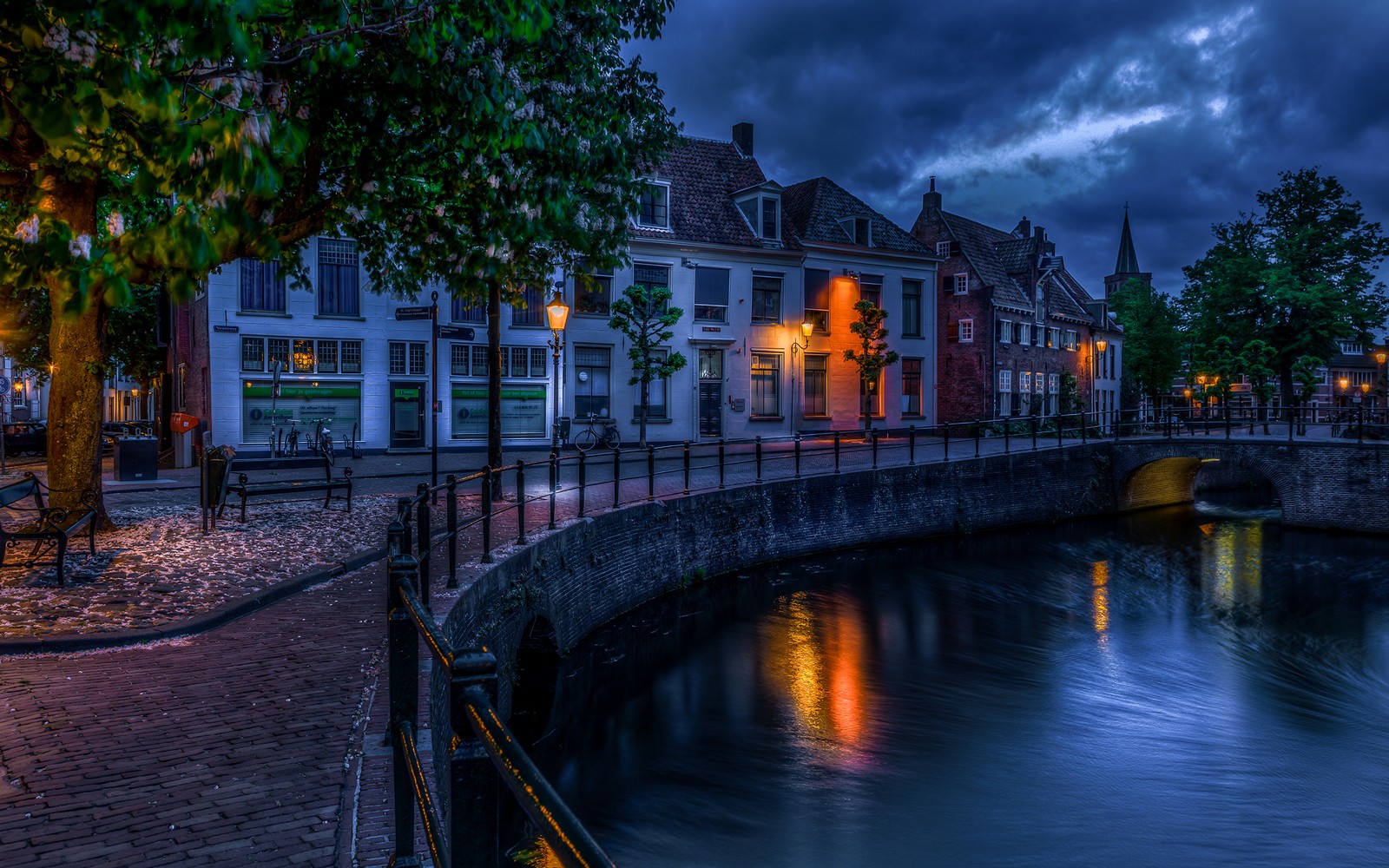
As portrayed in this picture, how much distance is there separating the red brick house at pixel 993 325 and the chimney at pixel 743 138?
8969 mm

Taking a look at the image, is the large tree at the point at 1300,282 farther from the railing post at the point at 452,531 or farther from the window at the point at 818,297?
the railing post at the point at 452,531

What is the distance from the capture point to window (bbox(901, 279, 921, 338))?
108ft

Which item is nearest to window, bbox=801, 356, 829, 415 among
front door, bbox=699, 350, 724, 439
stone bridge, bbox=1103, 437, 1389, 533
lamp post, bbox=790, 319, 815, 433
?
lamp post, bbox=790, 319, 815, 433

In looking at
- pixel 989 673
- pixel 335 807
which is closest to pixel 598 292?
pixel 989 673

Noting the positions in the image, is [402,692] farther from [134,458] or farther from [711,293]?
[711,293]

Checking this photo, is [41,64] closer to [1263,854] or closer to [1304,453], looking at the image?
[1263,854]

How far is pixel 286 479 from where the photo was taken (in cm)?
1705

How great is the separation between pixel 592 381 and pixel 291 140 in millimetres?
22613

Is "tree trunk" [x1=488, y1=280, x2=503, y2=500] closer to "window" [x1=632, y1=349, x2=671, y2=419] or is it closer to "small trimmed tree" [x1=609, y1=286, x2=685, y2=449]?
"small trimmed tree" [x1=609, y1=286, x2=685, y2=449]

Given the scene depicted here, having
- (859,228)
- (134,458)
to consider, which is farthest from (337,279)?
(859,228)

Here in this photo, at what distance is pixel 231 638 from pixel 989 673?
8926 millimetres

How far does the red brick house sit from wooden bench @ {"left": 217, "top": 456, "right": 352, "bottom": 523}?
24092 millimetres

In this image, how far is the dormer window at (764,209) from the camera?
1158 inches

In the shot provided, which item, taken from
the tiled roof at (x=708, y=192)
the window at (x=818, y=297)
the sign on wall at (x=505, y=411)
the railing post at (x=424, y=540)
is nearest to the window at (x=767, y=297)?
the tiled roof at (x=708, y=192)
